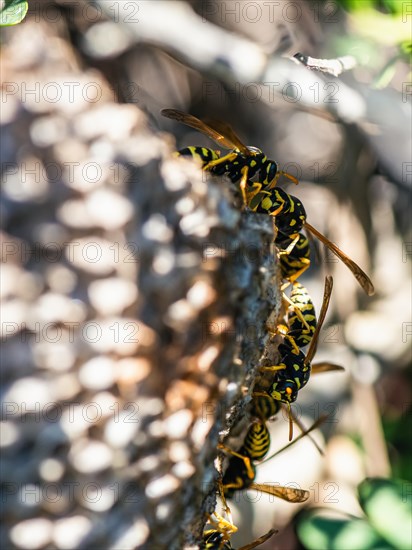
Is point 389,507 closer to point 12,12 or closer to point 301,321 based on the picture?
point 301,321

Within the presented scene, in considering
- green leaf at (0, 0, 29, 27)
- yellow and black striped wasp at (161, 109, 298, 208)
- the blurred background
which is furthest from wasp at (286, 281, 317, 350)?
green leaf at (0, 0, 29, 27)

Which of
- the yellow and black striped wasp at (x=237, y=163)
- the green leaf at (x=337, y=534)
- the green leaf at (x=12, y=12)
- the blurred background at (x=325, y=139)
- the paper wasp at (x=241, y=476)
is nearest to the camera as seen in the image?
the green leaf at (x=12, y=12)

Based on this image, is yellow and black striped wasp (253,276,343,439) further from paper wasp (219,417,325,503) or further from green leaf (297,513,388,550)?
green leaf (297,513,388,550)

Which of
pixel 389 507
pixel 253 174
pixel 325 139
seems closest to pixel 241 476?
pixel 253 174

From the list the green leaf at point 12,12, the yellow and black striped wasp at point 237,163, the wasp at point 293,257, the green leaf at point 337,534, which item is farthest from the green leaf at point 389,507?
the green leaf at point 12,12

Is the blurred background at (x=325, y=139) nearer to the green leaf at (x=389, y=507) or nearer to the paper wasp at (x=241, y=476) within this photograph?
the green leaf at (x=389, y=507)

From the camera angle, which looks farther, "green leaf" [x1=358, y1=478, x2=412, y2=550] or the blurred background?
"green leaf" [x1=358, y1=478, x2=412, y2=550]

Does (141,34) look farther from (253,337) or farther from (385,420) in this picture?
(385,420)
